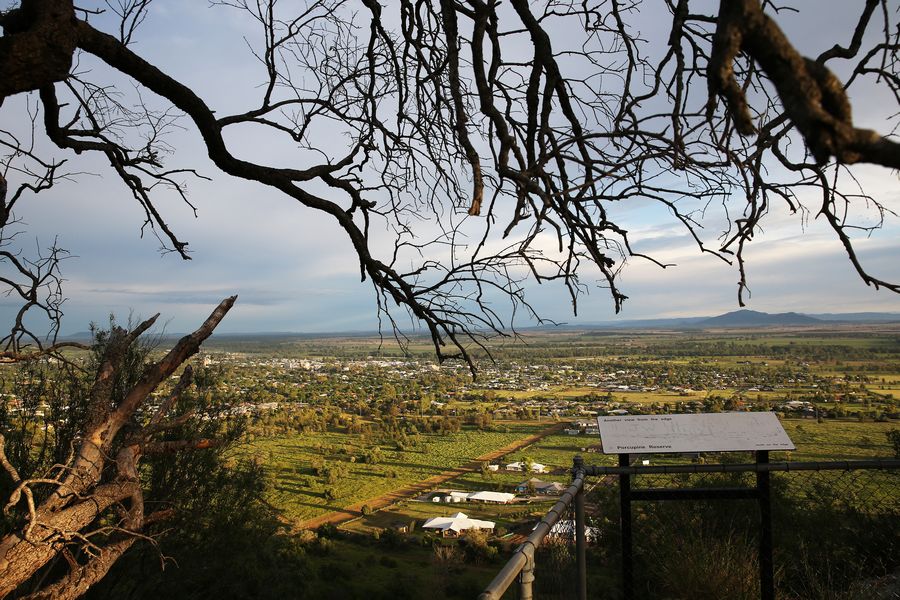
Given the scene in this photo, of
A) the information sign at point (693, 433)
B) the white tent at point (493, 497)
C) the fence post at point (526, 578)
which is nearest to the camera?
the fence post at point (526, 578)

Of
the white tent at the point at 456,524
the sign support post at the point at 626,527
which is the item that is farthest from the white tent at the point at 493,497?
the sign support post at the point at 626,527

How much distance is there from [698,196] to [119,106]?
133 inches

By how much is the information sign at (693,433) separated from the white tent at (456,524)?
1903 cm

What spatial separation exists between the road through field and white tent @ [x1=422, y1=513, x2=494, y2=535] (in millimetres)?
3943

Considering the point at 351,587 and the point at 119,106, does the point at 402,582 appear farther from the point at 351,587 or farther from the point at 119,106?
the point at 119,106

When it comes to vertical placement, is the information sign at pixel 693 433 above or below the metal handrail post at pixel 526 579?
above

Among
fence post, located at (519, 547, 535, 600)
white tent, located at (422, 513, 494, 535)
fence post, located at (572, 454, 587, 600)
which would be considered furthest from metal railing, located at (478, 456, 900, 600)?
white tent, located at (422, 513, 494, 535)

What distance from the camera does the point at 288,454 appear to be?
106 feet

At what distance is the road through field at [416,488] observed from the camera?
77.6 ft

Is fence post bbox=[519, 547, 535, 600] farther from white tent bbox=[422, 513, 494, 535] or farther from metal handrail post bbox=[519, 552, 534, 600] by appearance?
white tent bbox=[422, 513, 494, 535]

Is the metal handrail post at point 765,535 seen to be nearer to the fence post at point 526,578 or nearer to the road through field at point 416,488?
the fence post at point 526,578

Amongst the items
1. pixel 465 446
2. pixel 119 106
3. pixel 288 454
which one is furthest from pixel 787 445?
pixel 465 446

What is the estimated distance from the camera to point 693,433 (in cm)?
288

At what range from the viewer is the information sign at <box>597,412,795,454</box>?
275cm
